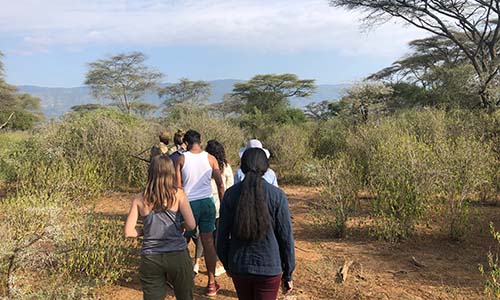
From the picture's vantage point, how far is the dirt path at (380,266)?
3936 millimetres

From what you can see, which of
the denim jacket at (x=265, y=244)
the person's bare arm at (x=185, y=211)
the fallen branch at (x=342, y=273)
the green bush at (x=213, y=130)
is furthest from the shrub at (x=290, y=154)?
the denim jacket at (x=265, y=244)

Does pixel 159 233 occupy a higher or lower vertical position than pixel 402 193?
higher

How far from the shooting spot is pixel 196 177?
3.73 meters

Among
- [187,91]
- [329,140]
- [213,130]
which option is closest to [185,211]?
[213,130]

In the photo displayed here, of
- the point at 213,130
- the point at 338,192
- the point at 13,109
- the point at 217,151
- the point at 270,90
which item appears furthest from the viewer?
the point at 270,90

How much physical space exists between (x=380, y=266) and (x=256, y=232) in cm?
280

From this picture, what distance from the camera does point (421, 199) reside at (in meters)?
5.14

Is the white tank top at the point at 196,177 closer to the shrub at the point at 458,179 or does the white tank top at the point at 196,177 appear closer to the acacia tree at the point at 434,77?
the shrub at the point at 458,179

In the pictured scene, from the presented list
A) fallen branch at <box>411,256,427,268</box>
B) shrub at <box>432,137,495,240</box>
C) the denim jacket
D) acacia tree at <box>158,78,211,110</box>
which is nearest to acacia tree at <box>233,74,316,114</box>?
acacia tree at <box>158,78,211,110</box>

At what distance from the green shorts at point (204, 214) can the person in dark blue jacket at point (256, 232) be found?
4.18ft

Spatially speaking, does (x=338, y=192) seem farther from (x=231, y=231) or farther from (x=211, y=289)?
(x=231, y=231)

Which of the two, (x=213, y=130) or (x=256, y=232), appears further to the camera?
(x=213, y=130)

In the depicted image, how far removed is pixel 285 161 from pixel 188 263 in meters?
8.40

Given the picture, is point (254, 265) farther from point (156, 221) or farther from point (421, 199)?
point (421, 199)
